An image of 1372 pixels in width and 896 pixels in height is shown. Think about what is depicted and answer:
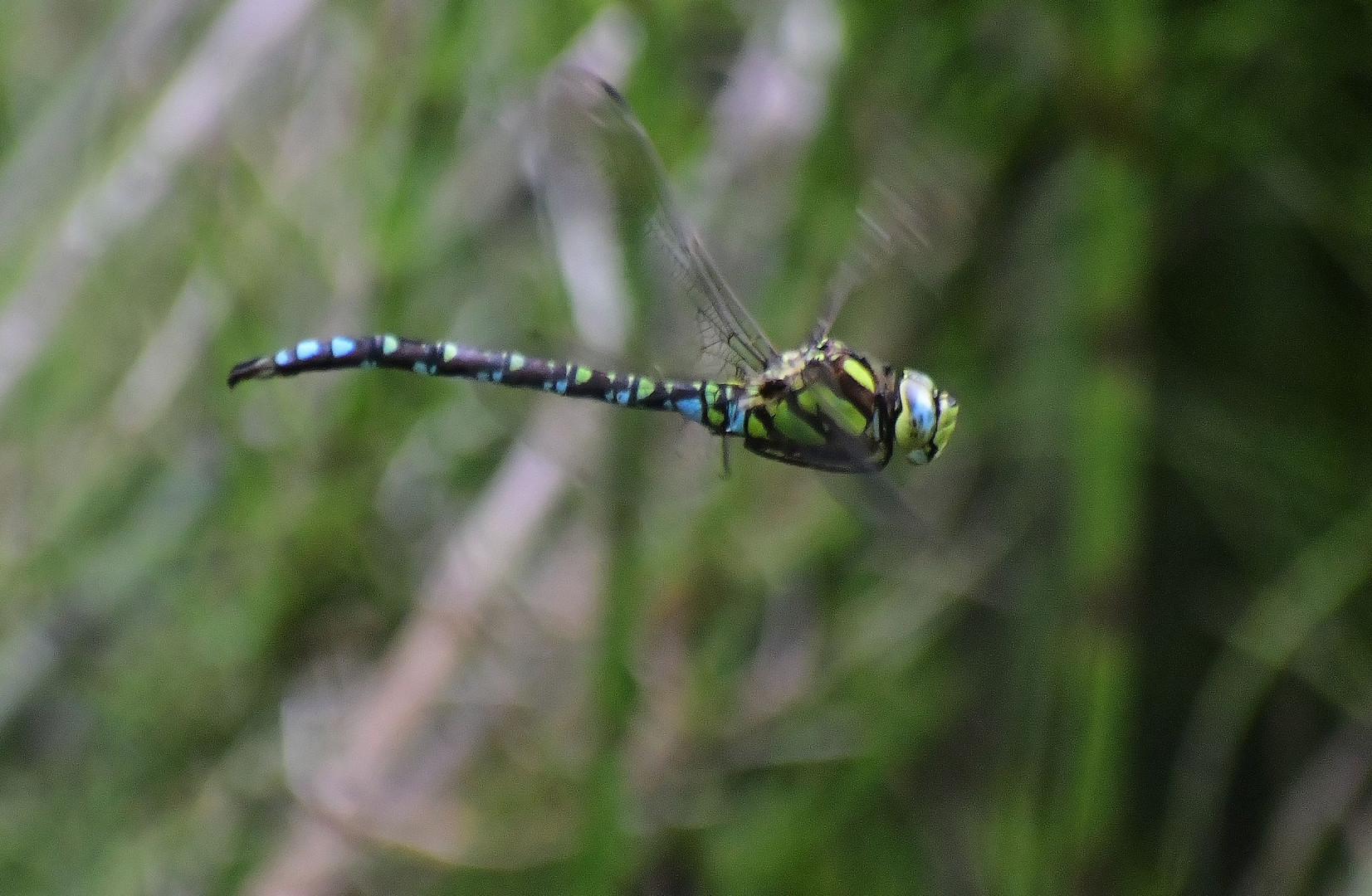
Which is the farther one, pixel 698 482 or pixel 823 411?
pixel 698 482

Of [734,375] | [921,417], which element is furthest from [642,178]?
[921,417]

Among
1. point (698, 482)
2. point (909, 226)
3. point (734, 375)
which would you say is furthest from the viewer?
point (698, 482)

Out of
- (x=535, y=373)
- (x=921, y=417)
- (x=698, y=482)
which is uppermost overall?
(x=535, y=373)

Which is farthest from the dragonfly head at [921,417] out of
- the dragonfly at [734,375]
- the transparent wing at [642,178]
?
the transparent wing at [642,178]

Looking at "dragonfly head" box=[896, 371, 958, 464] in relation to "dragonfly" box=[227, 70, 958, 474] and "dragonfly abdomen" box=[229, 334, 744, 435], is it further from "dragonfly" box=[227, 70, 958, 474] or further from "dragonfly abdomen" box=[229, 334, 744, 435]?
"dragonfly abdomen" box=[229, 334, 744, 435]

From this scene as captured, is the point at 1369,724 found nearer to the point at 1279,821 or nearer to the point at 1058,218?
the point at 1279,821

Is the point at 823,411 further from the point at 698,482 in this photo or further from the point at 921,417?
the point at 698,482

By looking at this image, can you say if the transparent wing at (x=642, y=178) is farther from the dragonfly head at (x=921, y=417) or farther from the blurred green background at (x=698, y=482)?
the dragonfly head at (x=921, y=417)

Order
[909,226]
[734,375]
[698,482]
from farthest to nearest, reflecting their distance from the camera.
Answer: [698,482], [734,375], [909,226]
